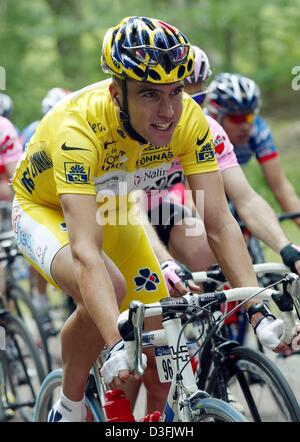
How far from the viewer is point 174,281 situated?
4.77 m

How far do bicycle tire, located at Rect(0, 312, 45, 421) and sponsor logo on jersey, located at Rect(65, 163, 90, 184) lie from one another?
256 cm

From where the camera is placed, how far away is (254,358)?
14.5ft

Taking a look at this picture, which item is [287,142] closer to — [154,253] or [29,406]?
[29,406]

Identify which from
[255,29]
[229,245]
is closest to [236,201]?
[229,245]

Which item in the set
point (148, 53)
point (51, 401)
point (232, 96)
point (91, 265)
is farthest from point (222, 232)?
point (232, 96)

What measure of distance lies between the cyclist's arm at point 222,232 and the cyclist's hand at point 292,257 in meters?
0.35

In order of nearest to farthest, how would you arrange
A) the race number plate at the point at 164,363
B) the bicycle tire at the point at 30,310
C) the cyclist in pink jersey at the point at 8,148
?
1. the race number plate at the point at 164,363
2. the bicycle tire at the point at 30,310
3. the cyclist in pink jersey at the point at 8,148

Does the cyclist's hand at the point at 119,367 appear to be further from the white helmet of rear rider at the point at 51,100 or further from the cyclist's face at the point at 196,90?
the white helmet of rear rider at the point at 51,100

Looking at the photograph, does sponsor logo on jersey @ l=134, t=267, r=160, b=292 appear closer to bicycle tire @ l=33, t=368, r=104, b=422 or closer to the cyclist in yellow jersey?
the cyclist in yellow jersey

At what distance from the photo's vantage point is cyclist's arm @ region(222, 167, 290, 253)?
539 cm

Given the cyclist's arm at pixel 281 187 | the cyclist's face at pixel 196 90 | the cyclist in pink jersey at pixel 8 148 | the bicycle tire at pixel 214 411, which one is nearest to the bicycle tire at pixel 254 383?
the bicycle tire at pixel 214 411

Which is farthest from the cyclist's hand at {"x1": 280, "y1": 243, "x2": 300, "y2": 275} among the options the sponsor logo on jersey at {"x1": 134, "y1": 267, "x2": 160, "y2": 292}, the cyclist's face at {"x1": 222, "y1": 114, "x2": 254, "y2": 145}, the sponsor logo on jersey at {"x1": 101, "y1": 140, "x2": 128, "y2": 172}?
the cyclist's face at {"x1": 222, "y1": 114, "x2": 254, "y2": 145}

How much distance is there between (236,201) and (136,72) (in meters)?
1.46

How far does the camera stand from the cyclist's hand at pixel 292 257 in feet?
16.0
